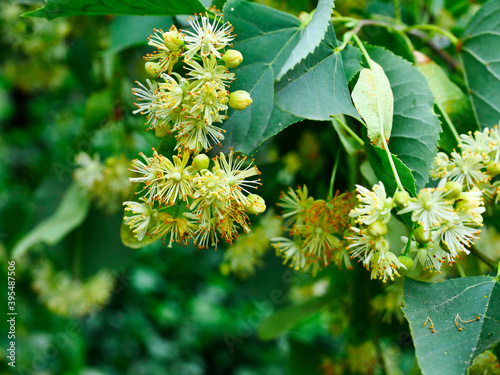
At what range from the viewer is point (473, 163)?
60cm

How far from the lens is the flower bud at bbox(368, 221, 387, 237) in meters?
0.52

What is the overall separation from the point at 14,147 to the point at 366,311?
3.15 metres

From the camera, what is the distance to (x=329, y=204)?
25.3 inches

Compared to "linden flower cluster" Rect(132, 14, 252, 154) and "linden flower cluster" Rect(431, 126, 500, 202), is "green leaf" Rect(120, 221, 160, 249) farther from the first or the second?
"linden flower cluster" Rect(431, 126, 500, 202)

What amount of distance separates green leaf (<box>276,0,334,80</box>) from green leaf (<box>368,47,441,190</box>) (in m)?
0.16

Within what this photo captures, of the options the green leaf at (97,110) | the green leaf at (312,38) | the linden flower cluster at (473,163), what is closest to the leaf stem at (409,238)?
the linden flower cluster at (473,163)

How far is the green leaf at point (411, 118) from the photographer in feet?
1.96

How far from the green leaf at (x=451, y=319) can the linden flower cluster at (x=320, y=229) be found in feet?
0.38

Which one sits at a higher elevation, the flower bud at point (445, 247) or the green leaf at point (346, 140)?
the green leaf at point (346, 140)

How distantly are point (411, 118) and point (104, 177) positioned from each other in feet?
2.61

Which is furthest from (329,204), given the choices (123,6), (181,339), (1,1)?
(181,339)

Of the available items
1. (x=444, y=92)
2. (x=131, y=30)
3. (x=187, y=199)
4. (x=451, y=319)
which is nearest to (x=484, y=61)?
(x=444, y=92)

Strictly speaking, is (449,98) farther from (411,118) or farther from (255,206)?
(255,206)

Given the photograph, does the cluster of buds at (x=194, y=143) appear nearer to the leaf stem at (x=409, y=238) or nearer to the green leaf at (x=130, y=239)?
the green leaf at (x=130, y=239)
